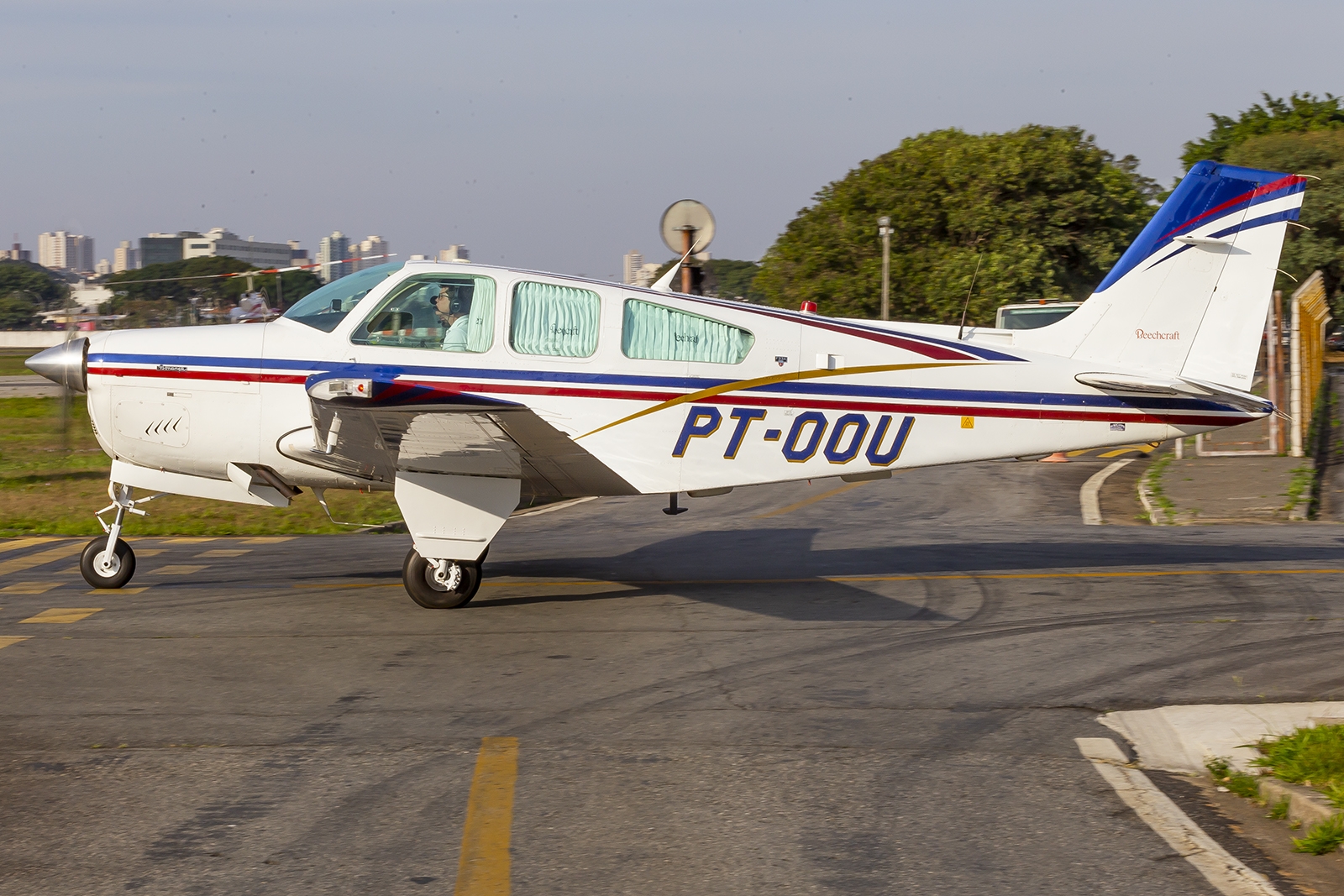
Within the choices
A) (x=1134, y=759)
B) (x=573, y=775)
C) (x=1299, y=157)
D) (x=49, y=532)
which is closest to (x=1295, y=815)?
(x=1134, y=759)

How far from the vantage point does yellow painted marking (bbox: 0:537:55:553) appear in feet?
37.9

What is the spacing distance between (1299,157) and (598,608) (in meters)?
56.5

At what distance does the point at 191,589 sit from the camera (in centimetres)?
940

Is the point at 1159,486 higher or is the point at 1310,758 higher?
the point at 1310,758

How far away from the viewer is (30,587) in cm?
945

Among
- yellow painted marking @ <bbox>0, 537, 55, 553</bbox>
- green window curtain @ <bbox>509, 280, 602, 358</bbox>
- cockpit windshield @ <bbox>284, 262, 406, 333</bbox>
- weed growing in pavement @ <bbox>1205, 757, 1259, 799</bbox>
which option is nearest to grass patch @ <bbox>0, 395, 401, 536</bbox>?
yellow painted marking @ <bbox>0, 537, 55, 553</bbox>

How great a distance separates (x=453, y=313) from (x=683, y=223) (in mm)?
4512

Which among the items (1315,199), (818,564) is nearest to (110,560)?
(818,564)

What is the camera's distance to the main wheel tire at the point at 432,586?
8.63 m

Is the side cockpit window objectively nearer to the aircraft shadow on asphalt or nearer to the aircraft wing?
the aircraft wing

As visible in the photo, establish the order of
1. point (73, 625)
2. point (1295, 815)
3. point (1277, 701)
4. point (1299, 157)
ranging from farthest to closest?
point (1299, 157)
point (73, 625)
point (1277, 701)
point (1295, 815)

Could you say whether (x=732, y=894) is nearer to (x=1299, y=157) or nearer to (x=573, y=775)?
(x=573, y=775)

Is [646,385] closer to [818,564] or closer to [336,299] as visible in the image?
[336,299]

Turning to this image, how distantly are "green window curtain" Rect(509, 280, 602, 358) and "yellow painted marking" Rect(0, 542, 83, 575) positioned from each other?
210 inches
